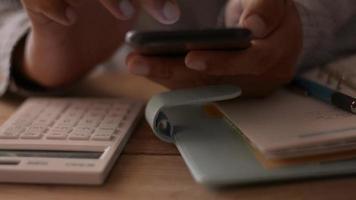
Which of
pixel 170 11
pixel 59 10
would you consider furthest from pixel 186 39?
pixel 59 10

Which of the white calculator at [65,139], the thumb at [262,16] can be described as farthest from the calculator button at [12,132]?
the thumb at [262,16]

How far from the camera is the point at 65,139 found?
0.48m

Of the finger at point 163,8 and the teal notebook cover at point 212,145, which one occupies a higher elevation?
the finger at point 163,8

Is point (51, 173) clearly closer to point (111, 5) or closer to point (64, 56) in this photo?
point (111, 5)

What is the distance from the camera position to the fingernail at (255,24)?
0.49m

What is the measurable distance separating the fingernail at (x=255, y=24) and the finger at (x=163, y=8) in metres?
0.07

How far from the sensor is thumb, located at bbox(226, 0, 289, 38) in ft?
1.60

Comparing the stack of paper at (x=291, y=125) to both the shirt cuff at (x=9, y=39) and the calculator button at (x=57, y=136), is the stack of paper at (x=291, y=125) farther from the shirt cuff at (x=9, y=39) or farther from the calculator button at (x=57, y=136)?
the shirt cuff at (x=9, y=39)

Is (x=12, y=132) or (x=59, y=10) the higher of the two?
(x=59, y=10)

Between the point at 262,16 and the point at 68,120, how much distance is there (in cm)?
22

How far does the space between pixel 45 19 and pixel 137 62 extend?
0.19m

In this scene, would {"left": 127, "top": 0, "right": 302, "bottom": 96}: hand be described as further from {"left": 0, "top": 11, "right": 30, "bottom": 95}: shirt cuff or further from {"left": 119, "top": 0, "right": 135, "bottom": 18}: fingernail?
{"left": 0, "top": 11, "right": 30, "bottom": 95}: shirt cuff

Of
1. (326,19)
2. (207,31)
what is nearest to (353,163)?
(207,31)

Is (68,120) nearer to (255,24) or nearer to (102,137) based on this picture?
(102,137)
